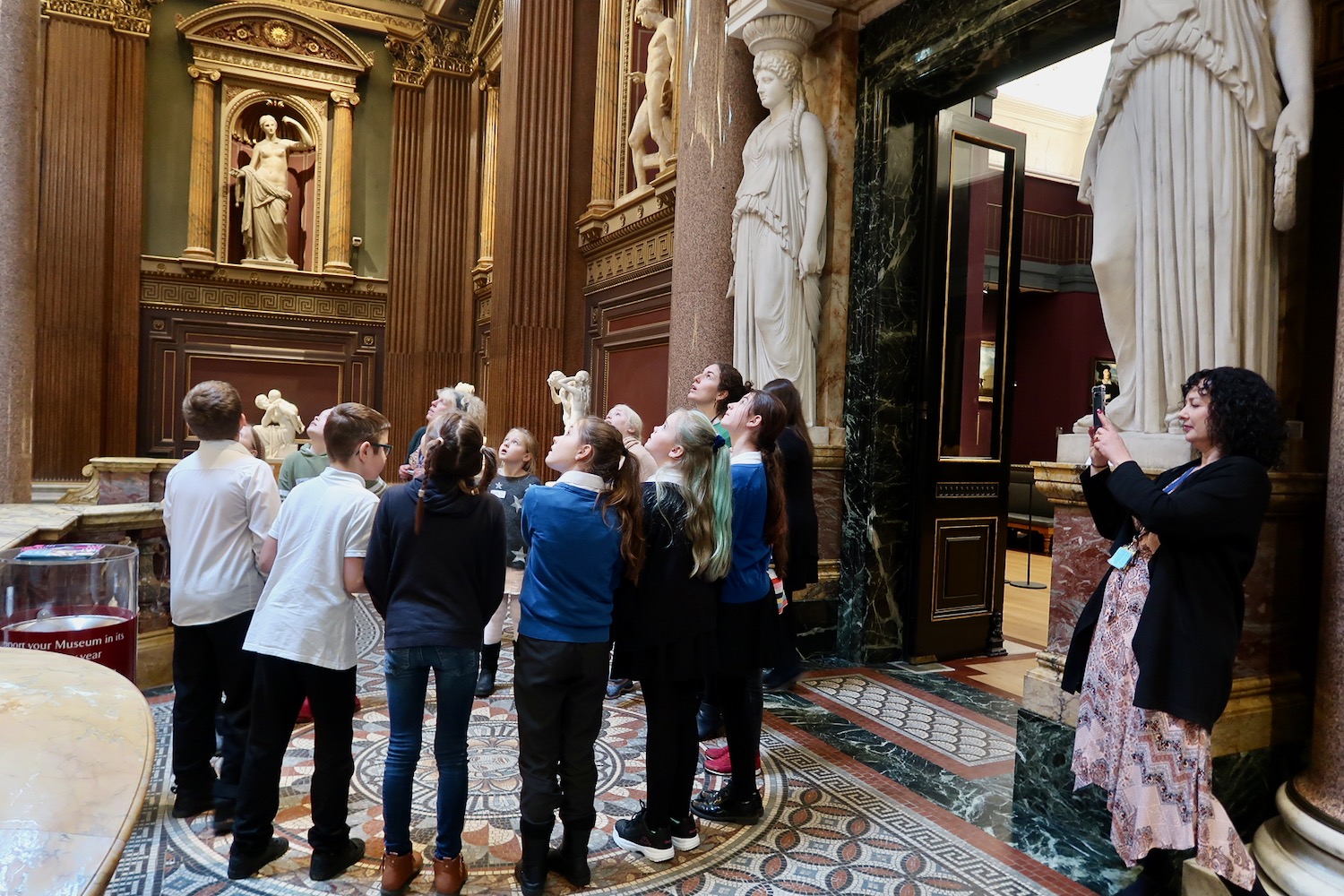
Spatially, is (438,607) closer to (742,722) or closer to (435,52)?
(742,722)

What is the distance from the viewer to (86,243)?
449 inches

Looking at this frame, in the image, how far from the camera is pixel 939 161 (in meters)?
5.16

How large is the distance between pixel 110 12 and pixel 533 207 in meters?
7.67

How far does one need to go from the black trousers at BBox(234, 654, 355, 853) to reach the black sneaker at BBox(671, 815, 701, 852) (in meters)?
1.03

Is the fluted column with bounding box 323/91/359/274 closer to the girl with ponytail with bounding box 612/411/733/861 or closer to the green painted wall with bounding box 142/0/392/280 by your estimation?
the green painted wall with bounding box 142/0/392/280

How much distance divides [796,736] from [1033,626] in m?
3.30

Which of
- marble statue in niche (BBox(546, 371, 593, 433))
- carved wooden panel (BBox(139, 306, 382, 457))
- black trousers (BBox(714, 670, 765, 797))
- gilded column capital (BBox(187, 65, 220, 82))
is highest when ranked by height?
gilded column capital (BBox(187, 65, 220, 82))

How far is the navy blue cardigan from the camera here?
215cm

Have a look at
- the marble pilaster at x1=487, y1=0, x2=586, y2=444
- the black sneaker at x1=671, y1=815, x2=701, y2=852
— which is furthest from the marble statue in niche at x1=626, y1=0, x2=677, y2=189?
the black sneaker at x1=671, y1=815, x2=701, y2=852

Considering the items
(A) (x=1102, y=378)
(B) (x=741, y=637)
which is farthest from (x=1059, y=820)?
(A) (x=1102, y=378)

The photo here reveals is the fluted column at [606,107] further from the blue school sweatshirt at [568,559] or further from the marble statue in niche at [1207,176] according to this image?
the blue school sweatshirt at [568,559]

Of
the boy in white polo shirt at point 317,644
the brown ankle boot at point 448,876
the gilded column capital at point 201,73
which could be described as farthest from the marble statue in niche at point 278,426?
the brown ankle boot at point 448,876

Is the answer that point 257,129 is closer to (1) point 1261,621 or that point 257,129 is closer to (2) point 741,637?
(2) point 741,637

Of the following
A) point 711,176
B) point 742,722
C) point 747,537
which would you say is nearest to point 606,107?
Result: point 711,176
